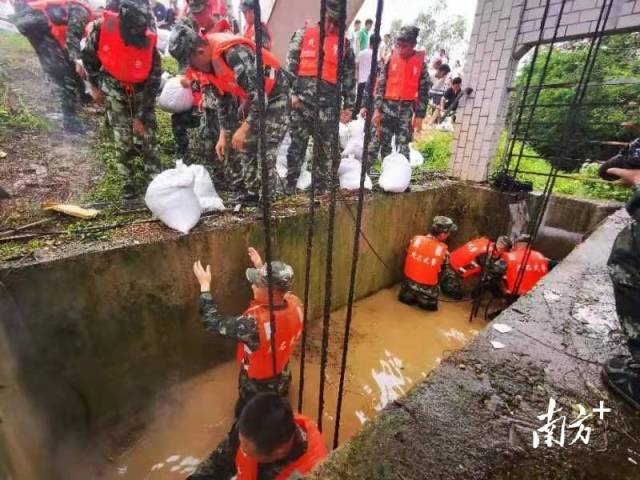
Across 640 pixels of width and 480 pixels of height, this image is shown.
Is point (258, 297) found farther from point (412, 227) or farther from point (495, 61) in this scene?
point (495, 61)

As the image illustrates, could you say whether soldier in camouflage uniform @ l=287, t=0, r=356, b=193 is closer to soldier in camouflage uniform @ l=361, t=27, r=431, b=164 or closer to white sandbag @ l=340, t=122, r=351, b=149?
white sandbag @ l=340, t=122, r=351, b=149

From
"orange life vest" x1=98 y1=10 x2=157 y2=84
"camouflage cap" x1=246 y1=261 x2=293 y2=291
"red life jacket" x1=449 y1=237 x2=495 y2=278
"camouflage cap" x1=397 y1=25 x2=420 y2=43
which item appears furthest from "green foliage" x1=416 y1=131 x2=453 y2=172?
"camouflage cap" x1=246 y1=261 x2=293 y2=291

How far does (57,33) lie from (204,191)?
11.7 feet

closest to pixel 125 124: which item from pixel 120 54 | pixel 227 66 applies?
pixel 120 54

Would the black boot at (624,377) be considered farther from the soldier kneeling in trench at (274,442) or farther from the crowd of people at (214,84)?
the crowd of people at (214,84)

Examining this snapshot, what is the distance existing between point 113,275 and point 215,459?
4.52ft

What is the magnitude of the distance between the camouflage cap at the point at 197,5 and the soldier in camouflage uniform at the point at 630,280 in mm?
4253

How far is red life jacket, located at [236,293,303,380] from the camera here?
2.19 metres

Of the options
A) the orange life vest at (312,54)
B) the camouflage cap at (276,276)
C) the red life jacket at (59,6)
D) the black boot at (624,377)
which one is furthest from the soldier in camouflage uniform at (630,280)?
the red life jacket at (59,6)

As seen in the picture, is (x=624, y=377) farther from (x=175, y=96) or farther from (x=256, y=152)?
(x=175, y=96)

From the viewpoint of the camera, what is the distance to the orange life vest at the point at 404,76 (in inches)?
191

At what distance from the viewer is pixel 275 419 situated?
4.88 feet

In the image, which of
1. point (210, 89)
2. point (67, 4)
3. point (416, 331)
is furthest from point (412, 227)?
point (67, 4)

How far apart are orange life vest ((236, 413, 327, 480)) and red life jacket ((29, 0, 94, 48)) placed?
548cm
